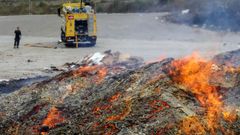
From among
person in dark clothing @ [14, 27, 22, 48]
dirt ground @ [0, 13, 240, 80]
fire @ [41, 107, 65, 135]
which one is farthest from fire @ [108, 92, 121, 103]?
person in dark clothing @ [14, 27, 22, 48]

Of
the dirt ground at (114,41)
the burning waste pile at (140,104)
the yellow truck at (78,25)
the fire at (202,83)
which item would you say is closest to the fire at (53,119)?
the burning waste pile at (140,104)

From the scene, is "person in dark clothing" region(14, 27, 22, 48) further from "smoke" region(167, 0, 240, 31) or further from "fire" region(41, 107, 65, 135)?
"fire" region(41, 107, 65, 135)

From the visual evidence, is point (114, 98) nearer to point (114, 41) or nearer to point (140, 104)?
point (140, 104)

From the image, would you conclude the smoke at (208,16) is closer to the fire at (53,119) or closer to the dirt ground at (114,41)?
the dirt ground at (114,41)

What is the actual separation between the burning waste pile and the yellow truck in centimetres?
1832

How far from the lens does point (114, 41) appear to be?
38219 millimetres

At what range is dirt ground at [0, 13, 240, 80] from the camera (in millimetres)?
26469

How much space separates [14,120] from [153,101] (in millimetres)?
3916

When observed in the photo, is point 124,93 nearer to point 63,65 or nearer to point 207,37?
point 63,65

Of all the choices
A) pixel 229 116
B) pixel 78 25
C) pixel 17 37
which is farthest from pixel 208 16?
pixel 229 116

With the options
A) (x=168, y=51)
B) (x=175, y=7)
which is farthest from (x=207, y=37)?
(x=175, y=7)

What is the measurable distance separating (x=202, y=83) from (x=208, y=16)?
2935 centimetres

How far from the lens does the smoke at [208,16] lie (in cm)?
3375

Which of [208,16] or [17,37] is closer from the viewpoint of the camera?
[17,37]
